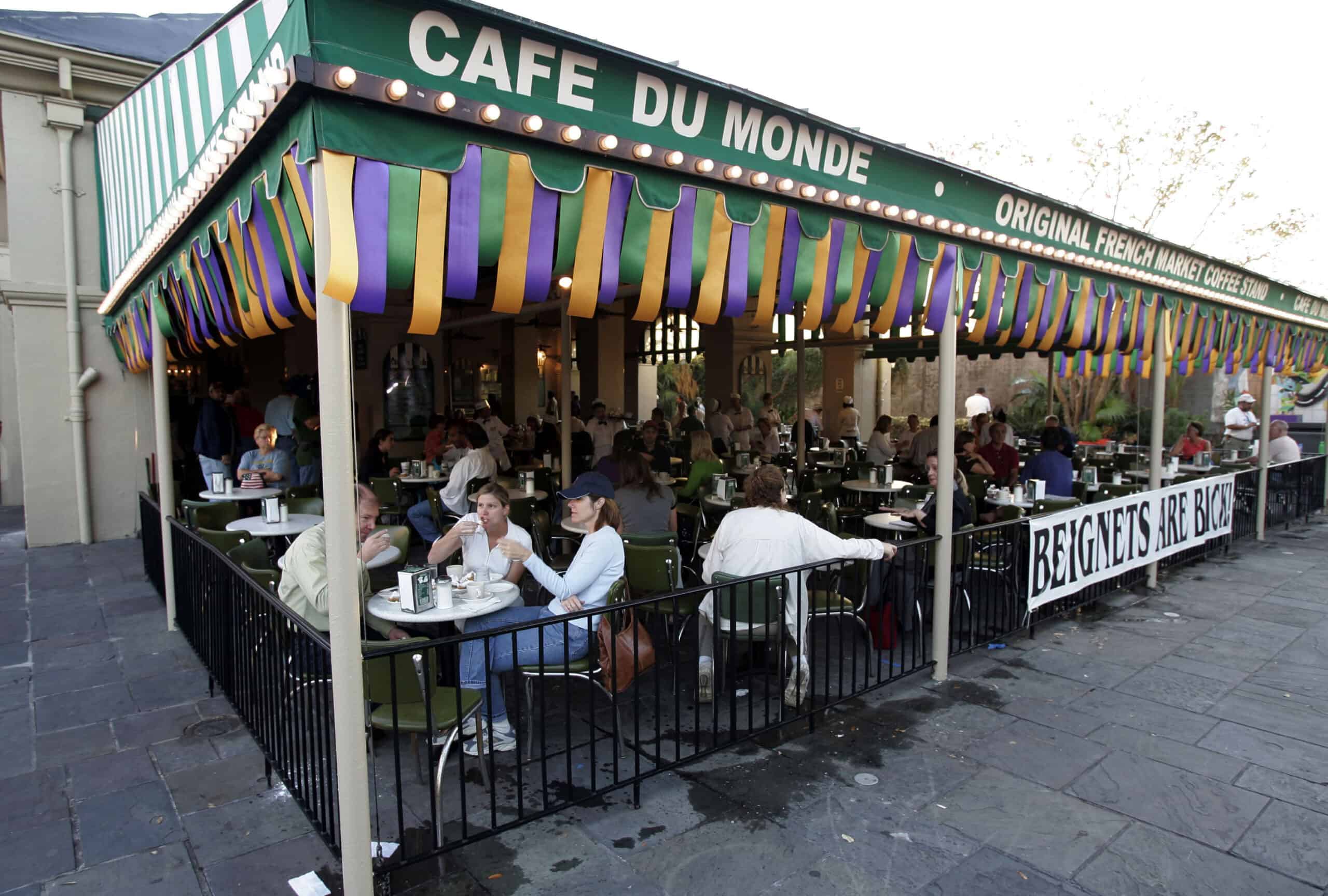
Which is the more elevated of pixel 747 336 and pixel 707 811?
pixel 747 336

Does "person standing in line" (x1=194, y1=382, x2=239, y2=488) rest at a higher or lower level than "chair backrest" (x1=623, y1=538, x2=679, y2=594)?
higher

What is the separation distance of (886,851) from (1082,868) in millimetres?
776

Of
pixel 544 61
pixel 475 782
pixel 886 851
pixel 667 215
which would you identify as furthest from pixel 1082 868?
pixel 544 61

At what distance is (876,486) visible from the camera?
8.91m

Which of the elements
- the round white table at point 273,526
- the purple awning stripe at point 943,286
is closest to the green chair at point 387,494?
the round white table at point 273,526

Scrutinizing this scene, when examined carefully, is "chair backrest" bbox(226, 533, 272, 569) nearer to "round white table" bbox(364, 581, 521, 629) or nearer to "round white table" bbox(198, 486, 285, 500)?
"round white table" bbox(364, 581, 521, 629)

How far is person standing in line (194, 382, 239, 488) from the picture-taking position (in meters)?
8.59

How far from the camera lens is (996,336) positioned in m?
6.69

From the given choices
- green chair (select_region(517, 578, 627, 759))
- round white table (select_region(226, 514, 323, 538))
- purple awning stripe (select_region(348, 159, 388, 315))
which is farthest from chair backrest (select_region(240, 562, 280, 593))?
purple awning stripe (select_region(348, 159, 388, 315))

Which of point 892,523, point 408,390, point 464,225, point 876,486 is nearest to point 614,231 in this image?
point 464,225

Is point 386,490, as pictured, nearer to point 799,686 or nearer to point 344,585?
point 799,686

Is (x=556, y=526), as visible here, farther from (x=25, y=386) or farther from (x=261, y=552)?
(x=25, y=386)

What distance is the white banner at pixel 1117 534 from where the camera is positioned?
5918 millimetres

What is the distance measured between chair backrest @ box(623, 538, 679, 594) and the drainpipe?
8140 mm
